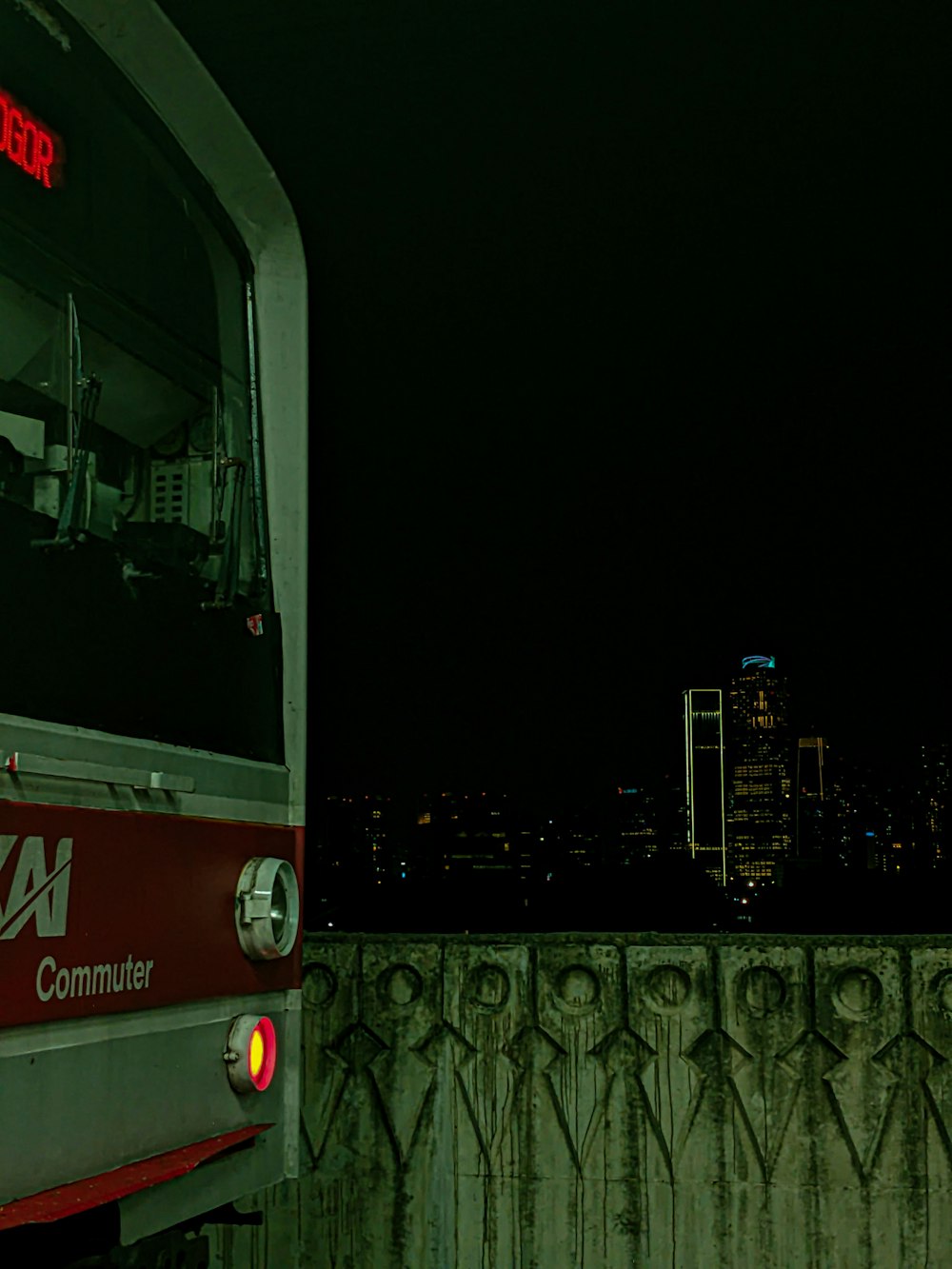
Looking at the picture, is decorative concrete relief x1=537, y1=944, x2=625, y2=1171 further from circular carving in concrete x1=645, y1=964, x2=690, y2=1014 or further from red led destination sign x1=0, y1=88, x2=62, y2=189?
red led destination sign x1=0, y1=88, x2=62, y2=189

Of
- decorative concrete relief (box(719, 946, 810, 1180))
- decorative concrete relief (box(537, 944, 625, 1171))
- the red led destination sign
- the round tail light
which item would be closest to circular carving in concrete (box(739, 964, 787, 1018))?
decorative concrete relief (box(719, 946, 810, 1180))

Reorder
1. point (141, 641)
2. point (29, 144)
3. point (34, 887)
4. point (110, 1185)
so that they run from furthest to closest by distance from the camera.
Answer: point (141, 641)
point (29, 144)
point (110, 1185)
point (34, 887)

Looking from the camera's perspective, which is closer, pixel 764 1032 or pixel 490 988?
pixel 764 1032

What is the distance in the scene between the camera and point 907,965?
4590 millimetres

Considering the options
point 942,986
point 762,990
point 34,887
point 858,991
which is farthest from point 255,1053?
point 942,986

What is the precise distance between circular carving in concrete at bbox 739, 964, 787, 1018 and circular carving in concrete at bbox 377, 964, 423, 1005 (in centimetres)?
113

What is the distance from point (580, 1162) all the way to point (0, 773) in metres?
3.14

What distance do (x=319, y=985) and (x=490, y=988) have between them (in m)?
0.61

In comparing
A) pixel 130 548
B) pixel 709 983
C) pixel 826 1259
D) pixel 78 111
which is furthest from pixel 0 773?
pixel 826 1259

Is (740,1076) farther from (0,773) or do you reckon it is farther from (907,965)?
(0,773)

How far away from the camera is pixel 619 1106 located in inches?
184

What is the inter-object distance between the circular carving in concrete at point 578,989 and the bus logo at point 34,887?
2.75 meters

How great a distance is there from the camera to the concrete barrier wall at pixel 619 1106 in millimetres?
4527

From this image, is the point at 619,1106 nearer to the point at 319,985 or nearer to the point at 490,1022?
the point at 490,1022
